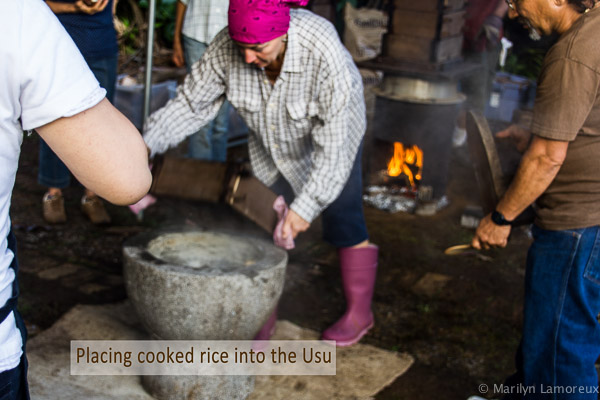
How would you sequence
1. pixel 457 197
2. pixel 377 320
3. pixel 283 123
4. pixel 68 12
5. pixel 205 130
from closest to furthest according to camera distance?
pixel 283 123 → pixel 377 320 → pixel 68 12 → pixel 205 130 → pixel 457 197

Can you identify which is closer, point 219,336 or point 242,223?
point 219,336

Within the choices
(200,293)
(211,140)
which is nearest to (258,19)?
(200,293)

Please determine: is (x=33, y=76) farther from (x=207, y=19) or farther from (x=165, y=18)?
(x=165, y=18)

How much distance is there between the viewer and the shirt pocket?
10.0 feet

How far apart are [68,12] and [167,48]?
5461mm

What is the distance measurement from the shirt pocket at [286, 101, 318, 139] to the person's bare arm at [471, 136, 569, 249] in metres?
0.95

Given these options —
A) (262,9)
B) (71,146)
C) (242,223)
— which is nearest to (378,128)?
(242,223)

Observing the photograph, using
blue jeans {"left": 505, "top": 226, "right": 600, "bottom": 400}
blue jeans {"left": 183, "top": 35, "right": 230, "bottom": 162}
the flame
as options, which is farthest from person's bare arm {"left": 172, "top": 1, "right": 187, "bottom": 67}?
blue jeans {"left": 505, "top": 226, "right": 600, "bottom": 400}

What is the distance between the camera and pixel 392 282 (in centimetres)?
438

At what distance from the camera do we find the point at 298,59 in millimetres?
2934

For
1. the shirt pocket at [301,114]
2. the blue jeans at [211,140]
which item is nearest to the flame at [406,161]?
the blue jeans at [211,140]

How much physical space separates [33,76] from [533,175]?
184cm

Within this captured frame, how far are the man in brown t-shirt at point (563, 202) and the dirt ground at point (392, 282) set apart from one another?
0.83 meters

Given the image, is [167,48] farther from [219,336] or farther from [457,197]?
[219,336]
